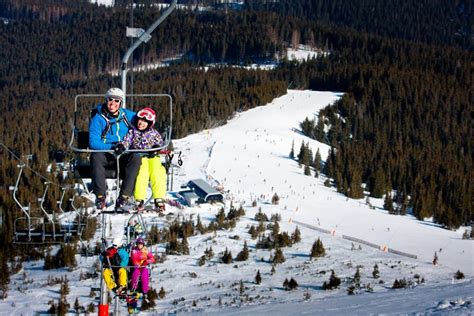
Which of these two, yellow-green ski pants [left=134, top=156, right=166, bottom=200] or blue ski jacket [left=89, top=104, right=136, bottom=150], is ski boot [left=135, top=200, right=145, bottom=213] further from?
blue ski jacket [left=89, top=104, right=136, bottom=150]

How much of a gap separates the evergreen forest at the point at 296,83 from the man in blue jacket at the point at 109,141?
133 cm

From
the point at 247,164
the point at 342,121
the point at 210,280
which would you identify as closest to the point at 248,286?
the point at 210,280

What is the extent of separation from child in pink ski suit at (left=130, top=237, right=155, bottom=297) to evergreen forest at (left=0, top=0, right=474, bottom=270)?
2113 mm

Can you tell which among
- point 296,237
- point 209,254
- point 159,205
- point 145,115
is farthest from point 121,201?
point 296,237

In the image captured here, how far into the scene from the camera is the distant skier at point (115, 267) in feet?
29.9

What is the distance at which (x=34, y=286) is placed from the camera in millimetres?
20188

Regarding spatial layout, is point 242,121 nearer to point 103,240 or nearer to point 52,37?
point 103,240

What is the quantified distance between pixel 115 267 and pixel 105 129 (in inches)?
71.8

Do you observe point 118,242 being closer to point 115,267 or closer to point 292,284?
point 115,267

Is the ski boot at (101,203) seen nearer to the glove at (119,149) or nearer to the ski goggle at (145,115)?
the glove at (119,149)

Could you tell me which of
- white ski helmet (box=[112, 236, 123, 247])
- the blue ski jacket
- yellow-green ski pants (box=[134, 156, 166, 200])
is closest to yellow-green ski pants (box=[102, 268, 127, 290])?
white ski helmet (box=[112, 236, 123, 247])

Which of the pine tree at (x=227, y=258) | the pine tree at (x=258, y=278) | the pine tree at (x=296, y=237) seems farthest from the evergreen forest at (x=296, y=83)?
the pine tree at (x=296, y=237)

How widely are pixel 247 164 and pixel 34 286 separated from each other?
1877 cm

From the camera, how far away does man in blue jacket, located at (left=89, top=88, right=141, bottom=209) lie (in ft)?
30.8
